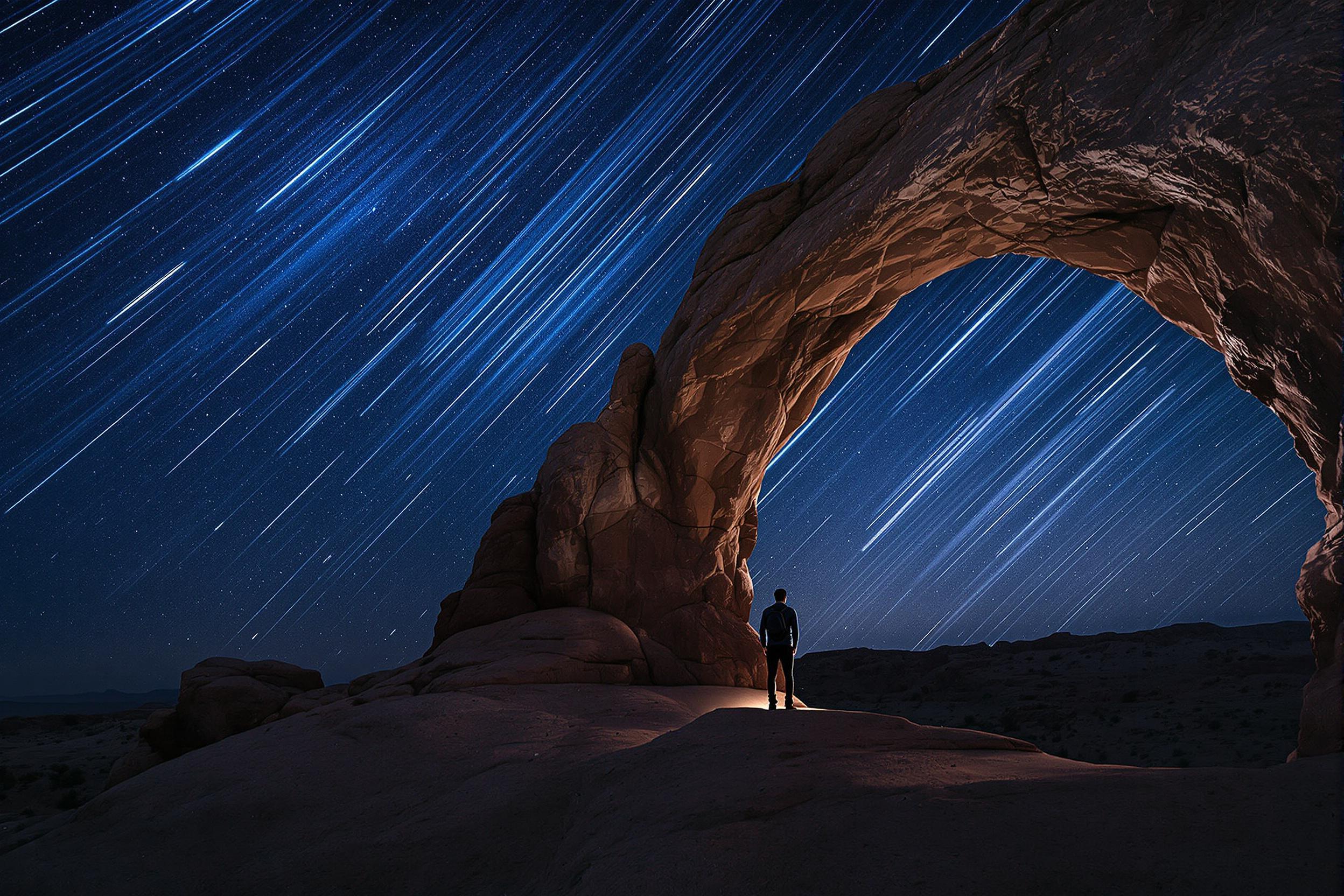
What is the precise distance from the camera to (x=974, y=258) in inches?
554

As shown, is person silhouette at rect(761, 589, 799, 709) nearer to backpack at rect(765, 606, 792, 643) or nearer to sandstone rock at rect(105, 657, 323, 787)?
backpack at rect(765, 606, 792, 643)

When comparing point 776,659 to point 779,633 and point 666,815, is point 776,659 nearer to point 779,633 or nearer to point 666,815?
point 779,633

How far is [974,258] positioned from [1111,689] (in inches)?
1042

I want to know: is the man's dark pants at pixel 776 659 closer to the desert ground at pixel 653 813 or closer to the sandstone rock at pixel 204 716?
the desert ground at pixel 653 813

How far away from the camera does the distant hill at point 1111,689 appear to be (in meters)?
19.7

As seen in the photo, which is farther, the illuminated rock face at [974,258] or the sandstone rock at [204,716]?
the sandstone rock at [204,716]

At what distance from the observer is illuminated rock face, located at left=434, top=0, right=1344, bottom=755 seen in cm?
657

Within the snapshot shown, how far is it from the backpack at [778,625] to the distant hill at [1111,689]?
11979 millimetres

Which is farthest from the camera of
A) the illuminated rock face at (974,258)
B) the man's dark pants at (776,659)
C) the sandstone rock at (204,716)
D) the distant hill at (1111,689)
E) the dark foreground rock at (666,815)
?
the distant hill at (1111,689)

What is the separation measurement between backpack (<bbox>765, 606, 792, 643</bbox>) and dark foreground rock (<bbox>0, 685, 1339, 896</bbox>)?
284 centimetres

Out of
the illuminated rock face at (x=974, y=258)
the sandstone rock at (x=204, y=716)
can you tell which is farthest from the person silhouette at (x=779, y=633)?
the sandstone rock at (x=204, y=716)

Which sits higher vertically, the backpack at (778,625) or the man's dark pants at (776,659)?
the backpack at (778,625)

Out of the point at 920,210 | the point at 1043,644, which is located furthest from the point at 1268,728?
the point at 1043,644

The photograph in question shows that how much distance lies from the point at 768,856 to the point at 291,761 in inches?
271
